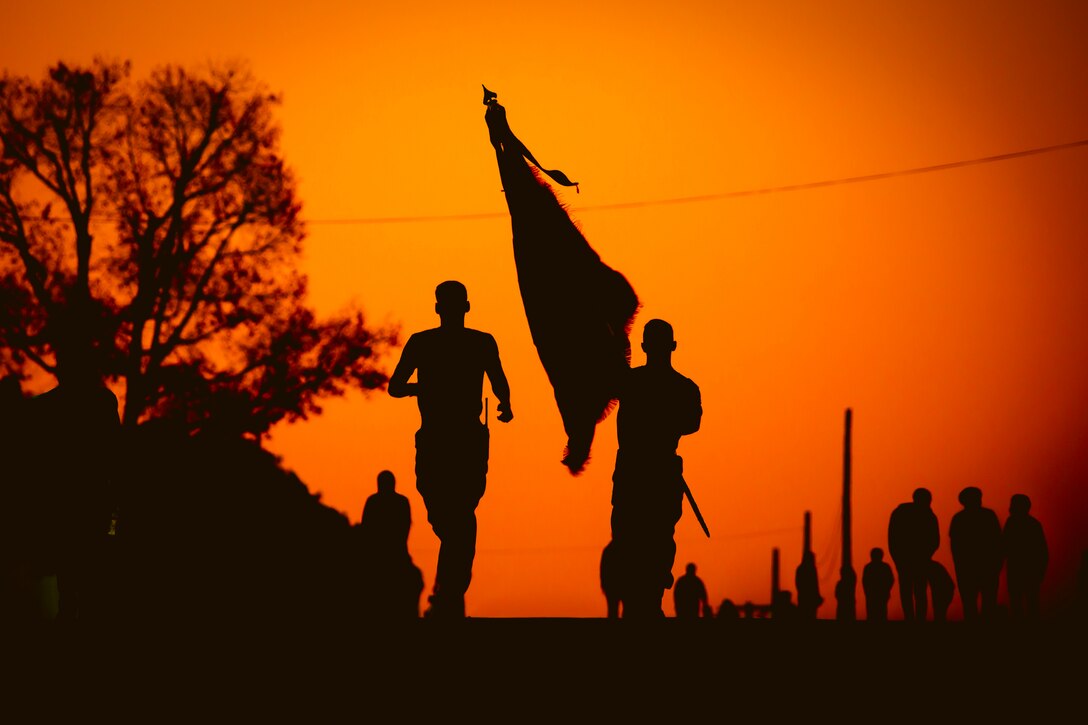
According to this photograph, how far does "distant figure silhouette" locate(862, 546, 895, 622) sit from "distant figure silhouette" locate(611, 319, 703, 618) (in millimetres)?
8835

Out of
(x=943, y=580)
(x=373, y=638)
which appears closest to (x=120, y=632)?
(x=373, y=638)

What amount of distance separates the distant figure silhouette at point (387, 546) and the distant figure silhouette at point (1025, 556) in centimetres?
546

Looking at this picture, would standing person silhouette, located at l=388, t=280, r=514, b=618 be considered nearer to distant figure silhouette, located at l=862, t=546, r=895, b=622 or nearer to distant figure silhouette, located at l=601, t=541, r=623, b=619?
distant figure silhouette, located at l=601, t=541, r=623, b=619

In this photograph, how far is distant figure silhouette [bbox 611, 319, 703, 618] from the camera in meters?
10.7

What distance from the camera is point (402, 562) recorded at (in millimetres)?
14281

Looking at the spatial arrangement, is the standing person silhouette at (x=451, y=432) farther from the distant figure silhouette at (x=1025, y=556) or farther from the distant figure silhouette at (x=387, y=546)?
the distant figure silhouette at (x=1025, y=556)

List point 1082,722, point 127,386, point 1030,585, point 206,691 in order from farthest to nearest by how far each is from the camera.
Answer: point 127,386 < point 1030,585 < point 206,691 < point 1082,722

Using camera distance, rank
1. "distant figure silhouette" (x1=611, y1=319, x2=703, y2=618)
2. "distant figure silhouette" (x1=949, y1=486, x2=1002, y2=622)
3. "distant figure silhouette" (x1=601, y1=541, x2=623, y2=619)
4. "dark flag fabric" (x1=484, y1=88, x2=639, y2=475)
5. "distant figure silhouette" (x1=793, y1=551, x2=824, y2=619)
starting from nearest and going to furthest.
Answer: "distant figure silhouette" (x1=611, y1=319, x2=703, y2=618) → "dark flag fabric" (x1=484, y1=88, x2=639, y2=475) → "distant figure silhouette" (x1=949, y1=486, x2=1002, y2=622) → "distant figure silhouette" (x1=601, y1=541, x2=623, y2=619) → "distant figure silhouette" (x1=793, y1=551, x2=824, y2=619)

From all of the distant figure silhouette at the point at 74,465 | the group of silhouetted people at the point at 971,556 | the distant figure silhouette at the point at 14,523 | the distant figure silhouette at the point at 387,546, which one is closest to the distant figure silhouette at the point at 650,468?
the distant figure silhouette at the point at 387,546

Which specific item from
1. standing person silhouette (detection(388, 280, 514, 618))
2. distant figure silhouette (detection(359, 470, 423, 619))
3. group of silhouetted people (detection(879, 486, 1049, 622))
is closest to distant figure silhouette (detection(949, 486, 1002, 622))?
group of silhouetted people (detection(879, 486, 1049, 622))

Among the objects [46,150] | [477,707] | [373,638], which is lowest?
[477,707]

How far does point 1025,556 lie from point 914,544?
3.33 feet

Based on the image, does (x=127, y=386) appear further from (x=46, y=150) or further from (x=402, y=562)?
(x=402, y=562)

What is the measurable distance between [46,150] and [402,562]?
19.7m
